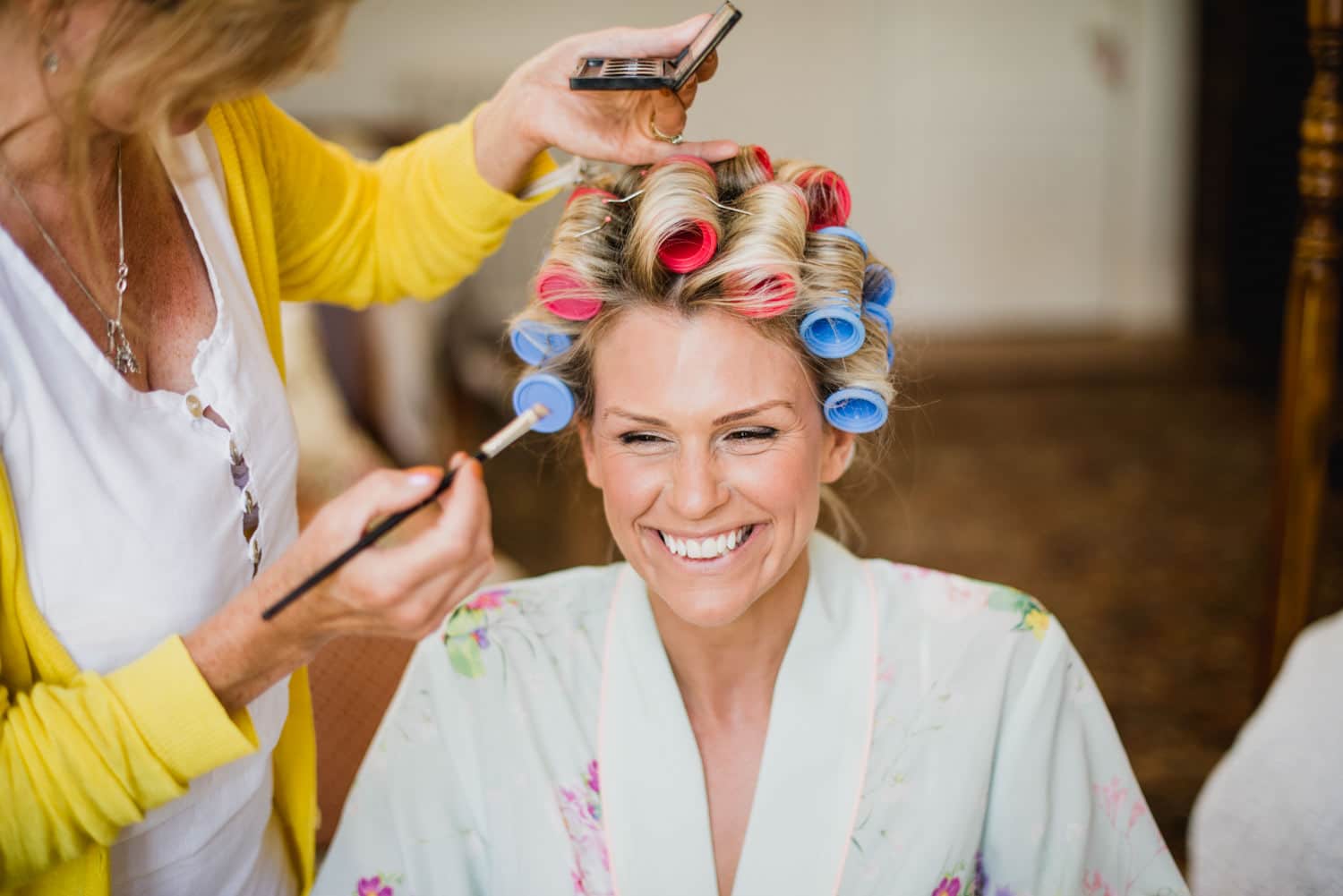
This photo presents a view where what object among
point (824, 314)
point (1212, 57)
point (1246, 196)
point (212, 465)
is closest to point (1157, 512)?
point (1246, 196)

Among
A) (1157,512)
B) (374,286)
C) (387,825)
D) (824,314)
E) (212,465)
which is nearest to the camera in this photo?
(212,465)

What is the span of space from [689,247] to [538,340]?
20 centimetres

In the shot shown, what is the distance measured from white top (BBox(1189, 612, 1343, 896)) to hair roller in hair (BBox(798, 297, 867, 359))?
744mm

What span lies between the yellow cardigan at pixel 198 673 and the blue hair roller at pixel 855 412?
42 centimetres

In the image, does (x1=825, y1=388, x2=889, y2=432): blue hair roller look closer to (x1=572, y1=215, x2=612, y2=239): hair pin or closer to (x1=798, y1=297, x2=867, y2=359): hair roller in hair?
(x1=798, y1=297, x2=867, y2=359): hair roller in hair

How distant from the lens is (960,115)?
5.88 m

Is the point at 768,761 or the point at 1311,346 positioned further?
the point at 1311,346

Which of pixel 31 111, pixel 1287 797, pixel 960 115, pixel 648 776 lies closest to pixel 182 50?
pixel 31 111

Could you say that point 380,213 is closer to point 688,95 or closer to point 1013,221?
point 688,95

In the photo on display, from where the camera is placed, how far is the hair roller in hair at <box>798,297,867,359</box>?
46.3 inches

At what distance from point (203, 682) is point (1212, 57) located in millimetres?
5690

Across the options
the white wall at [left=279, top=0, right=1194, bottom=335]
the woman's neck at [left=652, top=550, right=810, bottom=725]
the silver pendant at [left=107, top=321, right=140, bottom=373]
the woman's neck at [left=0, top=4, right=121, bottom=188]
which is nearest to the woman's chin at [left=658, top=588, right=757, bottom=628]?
the woman's neck at [left=652, top=550, right=810, bottom=725]

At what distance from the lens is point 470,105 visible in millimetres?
5336

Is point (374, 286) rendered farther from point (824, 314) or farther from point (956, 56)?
point (956, 56)
